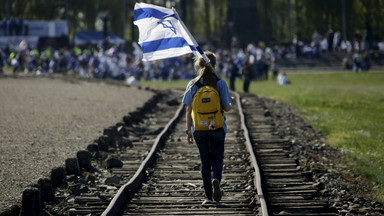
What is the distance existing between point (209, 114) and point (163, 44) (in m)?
1.24

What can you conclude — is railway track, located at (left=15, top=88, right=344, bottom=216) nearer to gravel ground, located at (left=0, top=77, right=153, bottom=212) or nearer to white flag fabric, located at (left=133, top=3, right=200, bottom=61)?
gravel ground, located at (left=0, top=77, right=153, bottom=212)

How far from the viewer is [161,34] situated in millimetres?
8961

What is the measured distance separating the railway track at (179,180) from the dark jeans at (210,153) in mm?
334

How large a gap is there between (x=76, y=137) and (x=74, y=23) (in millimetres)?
65774

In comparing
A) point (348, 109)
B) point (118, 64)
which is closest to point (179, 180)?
point (348, 109)

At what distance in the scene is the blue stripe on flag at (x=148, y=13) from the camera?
902 centimetres

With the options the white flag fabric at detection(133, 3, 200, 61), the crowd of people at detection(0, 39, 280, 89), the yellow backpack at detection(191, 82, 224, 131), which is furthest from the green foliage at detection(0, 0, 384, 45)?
the yellow backpack at detection(191, 82, 224, 131)

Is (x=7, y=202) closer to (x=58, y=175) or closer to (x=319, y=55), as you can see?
(x=58, y=175)

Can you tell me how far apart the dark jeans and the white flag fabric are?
1.10 meters

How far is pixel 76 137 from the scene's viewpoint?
51.0 feet

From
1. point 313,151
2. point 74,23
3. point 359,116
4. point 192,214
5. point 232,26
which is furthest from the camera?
point 74,23

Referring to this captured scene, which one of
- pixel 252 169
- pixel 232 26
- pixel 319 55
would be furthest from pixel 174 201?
pixel 232 26

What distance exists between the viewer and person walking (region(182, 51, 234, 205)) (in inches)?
328

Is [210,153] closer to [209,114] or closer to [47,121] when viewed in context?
[209,114]
